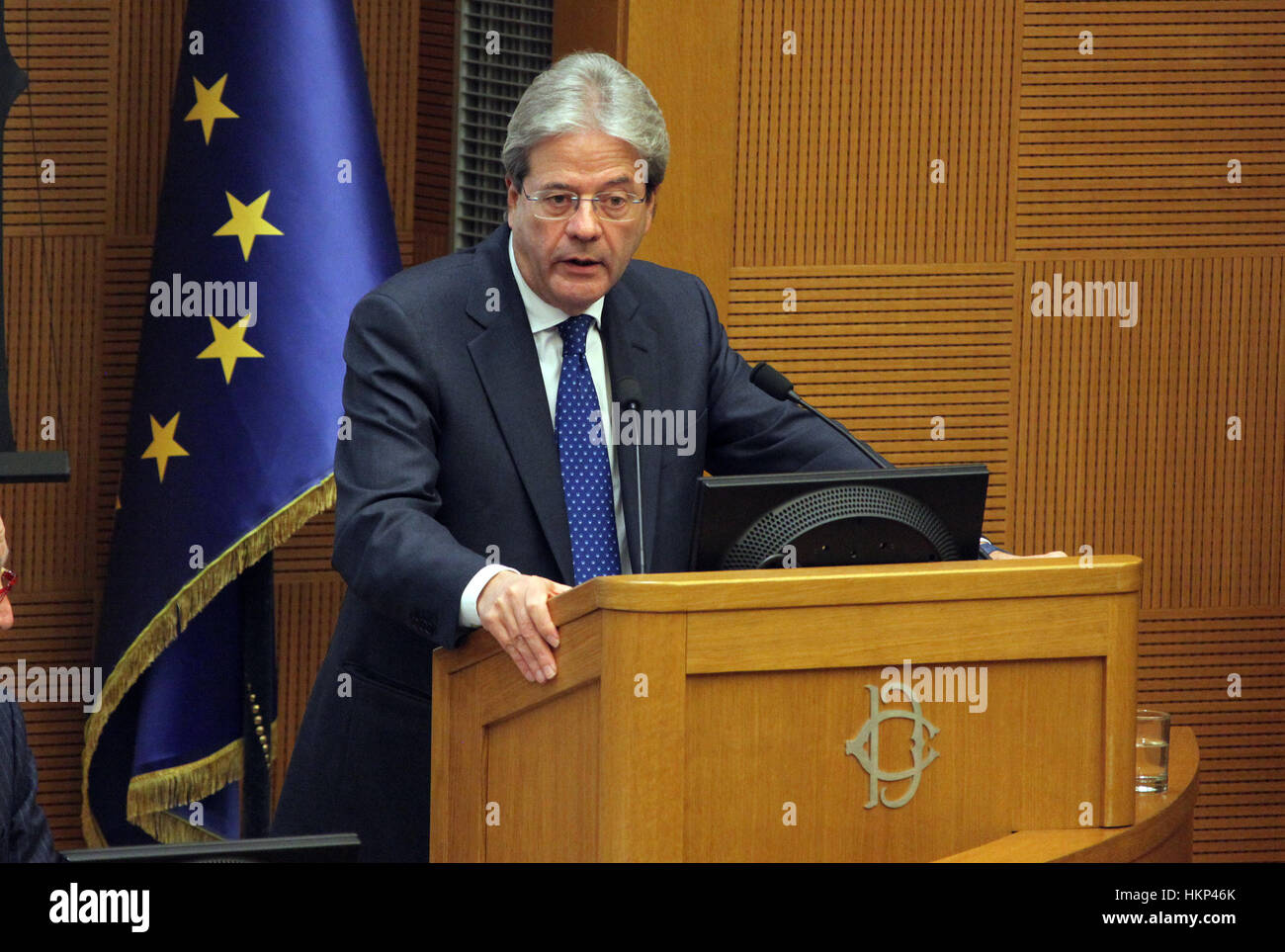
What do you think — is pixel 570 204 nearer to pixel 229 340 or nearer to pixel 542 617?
pixel 542 617

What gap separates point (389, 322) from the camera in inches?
93.2

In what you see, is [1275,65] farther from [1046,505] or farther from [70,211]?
[70,211]

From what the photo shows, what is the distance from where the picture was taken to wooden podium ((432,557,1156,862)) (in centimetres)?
174

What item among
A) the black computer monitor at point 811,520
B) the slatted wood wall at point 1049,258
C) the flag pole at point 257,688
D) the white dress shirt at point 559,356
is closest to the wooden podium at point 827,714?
the black computer monitor at point 811,520

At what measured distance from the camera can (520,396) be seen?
237 centimetres

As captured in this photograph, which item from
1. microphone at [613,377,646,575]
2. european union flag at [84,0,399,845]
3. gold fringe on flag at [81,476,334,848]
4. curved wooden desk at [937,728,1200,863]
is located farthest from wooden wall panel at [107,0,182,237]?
curved wooden desk at [937,728,1200,863]

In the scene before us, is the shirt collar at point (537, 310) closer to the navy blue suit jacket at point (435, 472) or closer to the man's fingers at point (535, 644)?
the navy blue suit jacket at point (435, 472)

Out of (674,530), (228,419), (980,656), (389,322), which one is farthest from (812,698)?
(228,419)

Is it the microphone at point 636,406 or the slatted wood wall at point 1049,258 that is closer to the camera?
the microphone at point 636,406

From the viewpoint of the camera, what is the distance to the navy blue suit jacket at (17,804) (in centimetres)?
208

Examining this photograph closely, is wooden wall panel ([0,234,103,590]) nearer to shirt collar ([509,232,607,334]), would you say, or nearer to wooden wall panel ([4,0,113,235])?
wooden wall panel ([4,0,113,235])

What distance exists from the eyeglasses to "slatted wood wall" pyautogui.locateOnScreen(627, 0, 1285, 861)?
4.15 feet

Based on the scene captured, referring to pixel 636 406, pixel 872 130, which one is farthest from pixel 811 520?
pixel 872 130
